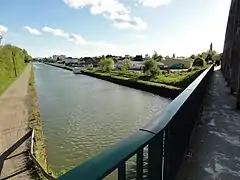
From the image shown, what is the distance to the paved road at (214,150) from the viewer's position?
2834 millimetres

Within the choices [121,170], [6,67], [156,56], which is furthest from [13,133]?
[156,56]

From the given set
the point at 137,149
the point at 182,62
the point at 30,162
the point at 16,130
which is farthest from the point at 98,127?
the point at 182,62

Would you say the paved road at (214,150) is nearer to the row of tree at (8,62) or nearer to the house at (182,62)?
the row of tree at (8,62)

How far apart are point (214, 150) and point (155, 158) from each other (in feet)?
7.25

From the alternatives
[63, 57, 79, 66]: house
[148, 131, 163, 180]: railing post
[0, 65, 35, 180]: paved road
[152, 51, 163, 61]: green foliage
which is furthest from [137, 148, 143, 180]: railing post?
[63, 57, 79, 66]: house

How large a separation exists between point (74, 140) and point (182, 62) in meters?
62.5

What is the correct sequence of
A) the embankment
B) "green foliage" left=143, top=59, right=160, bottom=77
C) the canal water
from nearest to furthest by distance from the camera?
the canal water
the embankment
"green foliage" left=143, top=59, right=160, bottom=77

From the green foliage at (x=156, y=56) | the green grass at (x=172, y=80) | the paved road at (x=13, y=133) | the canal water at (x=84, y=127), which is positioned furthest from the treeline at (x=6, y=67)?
the green foliage at (x=156, y=56)

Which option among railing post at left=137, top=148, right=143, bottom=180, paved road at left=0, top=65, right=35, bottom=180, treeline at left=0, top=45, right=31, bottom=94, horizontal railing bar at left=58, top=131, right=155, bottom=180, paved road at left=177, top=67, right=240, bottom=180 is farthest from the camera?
treeline at left=0, top=45, right=31, bottom=94

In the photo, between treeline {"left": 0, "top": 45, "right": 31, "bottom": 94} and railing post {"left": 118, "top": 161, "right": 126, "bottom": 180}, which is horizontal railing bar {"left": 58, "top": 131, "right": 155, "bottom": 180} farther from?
treeline {"left": 0, "top": 45, "right": 31, "bottom": 94}

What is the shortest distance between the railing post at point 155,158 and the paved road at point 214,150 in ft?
3.36

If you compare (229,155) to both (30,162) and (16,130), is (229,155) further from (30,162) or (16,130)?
(16,130)

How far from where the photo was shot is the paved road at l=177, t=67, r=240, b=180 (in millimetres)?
2834

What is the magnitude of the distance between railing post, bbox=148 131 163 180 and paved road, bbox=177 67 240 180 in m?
1.02
